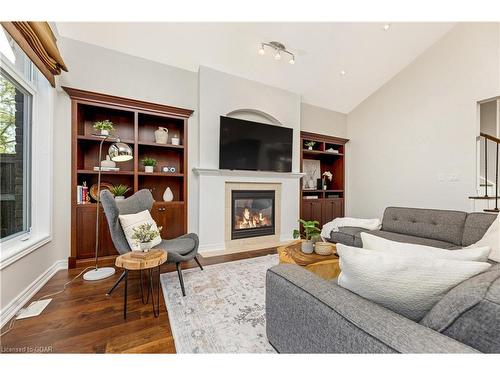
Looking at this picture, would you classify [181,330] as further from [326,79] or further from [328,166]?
[328,166]

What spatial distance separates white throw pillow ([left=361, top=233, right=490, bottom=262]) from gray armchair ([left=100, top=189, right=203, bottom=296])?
1584mm

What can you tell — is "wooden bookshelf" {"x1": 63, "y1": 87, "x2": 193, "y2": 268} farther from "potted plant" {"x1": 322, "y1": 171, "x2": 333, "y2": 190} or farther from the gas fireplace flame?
"potted plant" {"x1": 322, "y1": 171, "x2": 333, "y2": 190}

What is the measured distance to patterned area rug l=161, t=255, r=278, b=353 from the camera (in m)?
1.33

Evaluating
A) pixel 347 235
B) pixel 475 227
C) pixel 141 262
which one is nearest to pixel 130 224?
pixel 141 262

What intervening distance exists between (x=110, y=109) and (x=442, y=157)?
4.92 meters

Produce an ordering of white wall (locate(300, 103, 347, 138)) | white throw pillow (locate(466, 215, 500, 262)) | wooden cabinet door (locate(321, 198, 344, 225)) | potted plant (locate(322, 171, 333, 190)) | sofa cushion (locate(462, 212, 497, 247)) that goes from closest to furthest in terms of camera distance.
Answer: white throw pillow (locate(466, 215, 500, 262)) → sofa cushion (locate(462, 212, 497, 247)) → white wall (locate(300, 103, 347, 138)) → wooden cabinet door (locate(321, 198, 344, 225)) → potted plant (locate(322, 171, 333, 190))

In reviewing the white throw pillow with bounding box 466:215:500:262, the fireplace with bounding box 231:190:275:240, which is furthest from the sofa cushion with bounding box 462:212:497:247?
the fireplace with bounding box 231:190:275:240

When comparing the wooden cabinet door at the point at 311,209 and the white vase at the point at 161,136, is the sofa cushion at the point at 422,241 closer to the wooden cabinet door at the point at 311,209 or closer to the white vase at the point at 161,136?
the wooden cabinet door at the point at 311,209

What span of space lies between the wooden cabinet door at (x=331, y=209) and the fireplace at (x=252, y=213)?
131 centimetres

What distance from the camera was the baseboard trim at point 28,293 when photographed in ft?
5.13

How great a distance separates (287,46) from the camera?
310 cm

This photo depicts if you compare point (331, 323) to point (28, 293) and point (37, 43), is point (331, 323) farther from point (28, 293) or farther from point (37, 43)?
point (37, 43)

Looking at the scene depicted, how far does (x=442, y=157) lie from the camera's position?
3.36 meters
